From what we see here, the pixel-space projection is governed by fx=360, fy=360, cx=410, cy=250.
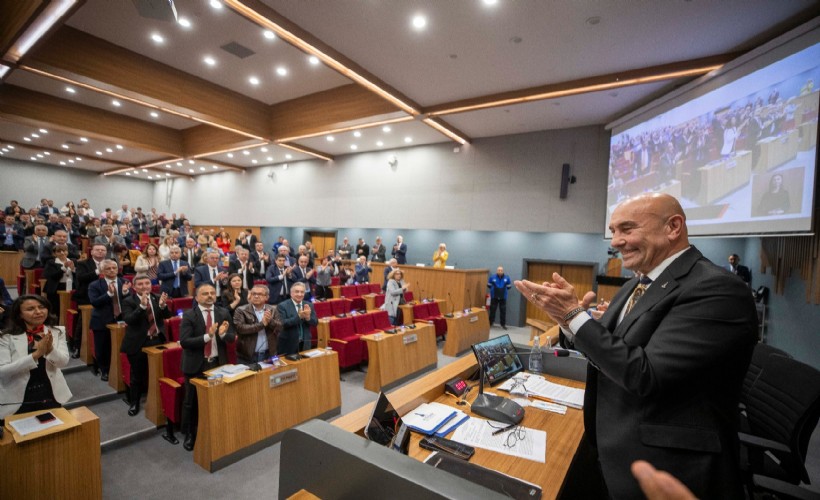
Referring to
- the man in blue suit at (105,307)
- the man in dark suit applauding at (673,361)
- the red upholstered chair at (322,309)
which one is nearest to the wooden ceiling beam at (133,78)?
the man in blue suit at (105,307)

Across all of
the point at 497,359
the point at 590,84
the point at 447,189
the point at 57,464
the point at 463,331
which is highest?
the point at 590,84

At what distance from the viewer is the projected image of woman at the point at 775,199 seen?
4.11 meters

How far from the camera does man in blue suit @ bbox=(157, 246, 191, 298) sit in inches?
233

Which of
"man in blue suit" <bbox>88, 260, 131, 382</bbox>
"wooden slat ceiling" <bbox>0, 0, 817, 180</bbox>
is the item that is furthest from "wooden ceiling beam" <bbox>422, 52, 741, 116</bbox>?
"man in blue suit" <bbox>88, 260, 131, 382</bbox>

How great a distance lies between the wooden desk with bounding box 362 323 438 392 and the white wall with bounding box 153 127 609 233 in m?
5.36

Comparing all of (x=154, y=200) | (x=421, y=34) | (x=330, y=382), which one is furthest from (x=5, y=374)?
(x=154, y=200)

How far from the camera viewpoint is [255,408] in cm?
316

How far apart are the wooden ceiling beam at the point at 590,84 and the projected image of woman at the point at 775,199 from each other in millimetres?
2323

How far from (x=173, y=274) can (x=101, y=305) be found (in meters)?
1.82

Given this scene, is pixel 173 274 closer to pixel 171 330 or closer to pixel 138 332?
pixel 171 330

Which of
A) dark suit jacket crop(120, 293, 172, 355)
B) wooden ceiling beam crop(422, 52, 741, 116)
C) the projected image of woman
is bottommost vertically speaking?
dark suit jacket crop(120, 293, 172, 355)

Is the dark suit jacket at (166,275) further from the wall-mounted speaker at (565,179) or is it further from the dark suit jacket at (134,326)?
the wall-mounted speaker at (565,179)

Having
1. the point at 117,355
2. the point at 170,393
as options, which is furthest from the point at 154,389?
the point at 117,355

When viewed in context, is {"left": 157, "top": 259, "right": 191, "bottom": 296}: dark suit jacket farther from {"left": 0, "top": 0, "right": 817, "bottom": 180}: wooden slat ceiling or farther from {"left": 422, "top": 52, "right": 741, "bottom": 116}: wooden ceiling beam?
{"left": 422, "top": 52, "right": 741, "bottom": 116}: wooden ceiling beam
